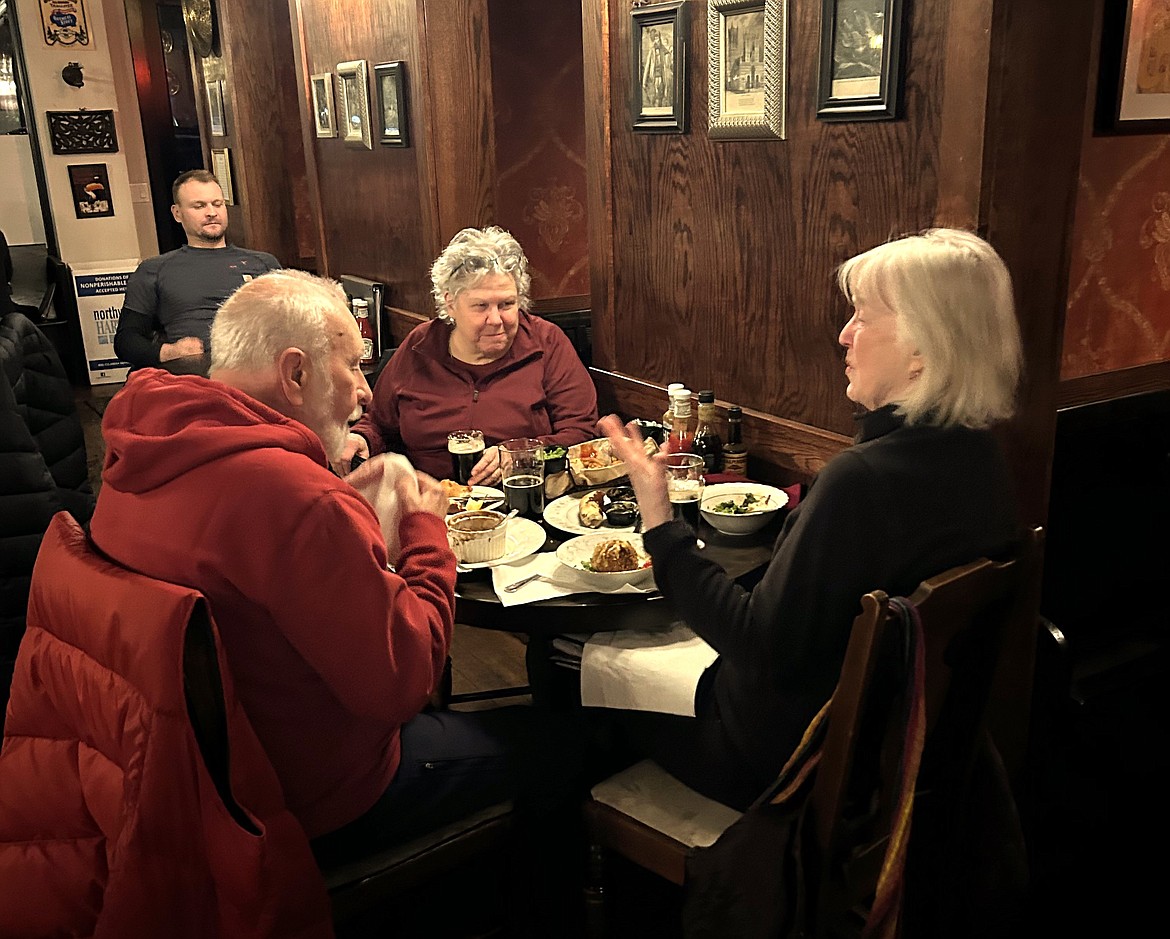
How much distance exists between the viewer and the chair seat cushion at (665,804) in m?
1.68

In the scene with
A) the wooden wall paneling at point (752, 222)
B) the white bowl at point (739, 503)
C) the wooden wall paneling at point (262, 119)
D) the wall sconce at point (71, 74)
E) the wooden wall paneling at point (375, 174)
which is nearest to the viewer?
the white bowl at point (739, 503)

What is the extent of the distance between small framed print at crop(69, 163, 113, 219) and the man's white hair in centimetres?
605

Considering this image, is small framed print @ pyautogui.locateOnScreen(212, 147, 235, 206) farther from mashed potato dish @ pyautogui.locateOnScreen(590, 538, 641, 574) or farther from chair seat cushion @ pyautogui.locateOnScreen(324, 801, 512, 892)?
chair seat cushion @ pyautogui.locateOnScreen(324, 801, 512, 892)

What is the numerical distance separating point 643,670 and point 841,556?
48 cm

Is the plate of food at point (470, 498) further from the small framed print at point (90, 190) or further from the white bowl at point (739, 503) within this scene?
the small framed print at point (90, 190)

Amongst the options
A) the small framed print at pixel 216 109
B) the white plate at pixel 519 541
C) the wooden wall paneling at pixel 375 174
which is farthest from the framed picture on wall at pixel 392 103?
the white plate at pixel 519 541

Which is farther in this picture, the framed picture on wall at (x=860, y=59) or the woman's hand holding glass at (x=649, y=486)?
the framed picture on wall at (x=860, y=59)

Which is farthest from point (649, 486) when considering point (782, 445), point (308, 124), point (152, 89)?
point (152, 89)

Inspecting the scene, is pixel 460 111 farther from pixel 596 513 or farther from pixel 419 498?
pixel 419 498

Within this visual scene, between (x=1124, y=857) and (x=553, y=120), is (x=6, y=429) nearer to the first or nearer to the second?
(x=1124, y=857)

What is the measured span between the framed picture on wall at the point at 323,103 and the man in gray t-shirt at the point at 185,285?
0.62 metres

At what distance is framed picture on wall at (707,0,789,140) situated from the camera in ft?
7.81

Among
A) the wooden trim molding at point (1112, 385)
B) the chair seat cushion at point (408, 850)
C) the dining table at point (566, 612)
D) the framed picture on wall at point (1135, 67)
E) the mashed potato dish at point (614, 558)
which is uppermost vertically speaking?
the framed picture on wall at point (1135, 67)

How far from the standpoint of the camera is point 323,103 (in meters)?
4.81
